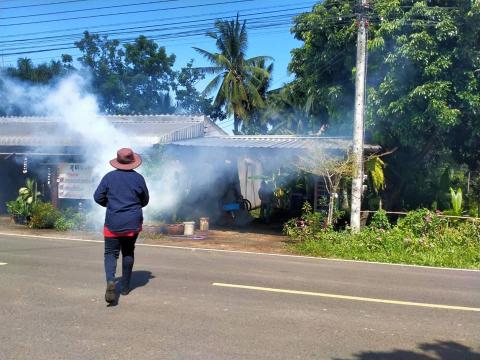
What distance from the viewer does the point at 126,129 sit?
18.3 meters

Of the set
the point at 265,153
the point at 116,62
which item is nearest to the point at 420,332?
the point at 265,153

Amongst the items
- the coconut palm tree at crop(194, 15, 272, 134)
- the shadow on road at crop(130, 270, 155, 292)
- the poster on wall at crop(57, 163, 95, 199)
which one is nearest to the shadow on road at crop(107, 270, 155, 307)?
the shadow on road at crop(130, 270, 155, 292)

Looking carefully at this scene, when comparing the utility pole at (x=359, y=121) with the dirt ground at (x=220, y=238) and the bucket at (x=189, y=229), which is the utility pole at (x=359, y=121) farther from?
the bucket at (x=189, y=229)

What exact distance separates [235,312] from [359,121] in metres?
7.49

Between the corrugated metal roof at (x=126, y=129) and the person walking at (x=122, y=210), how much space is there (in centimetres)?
918

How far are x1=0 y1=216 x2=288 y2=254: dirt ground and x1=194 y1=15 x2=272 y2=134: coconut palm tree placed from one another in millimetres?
15990

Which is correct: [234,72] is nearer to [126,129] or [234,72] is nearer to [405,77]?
[126,129]

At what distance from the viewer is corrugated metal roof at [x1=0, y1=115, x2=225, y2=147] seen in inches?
643

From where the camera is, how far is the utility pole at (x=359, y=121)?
38.7 ft

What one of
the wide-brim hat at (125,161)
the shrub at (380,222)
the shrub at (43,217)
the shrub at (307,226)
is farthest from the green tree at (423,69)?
the shrub at (43,217)

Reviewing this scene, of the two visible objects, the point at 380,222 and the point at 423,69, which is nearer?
the point at 380,222

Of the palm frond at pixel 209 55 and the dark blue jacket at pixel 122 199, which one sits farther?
the palm frond at pixel 209 55

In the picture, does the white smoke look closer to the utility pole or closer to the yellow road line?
the utility pole

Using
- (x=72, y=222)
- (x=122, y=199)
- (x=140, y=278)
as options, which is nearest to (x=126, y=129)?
(x=72, y=222)
